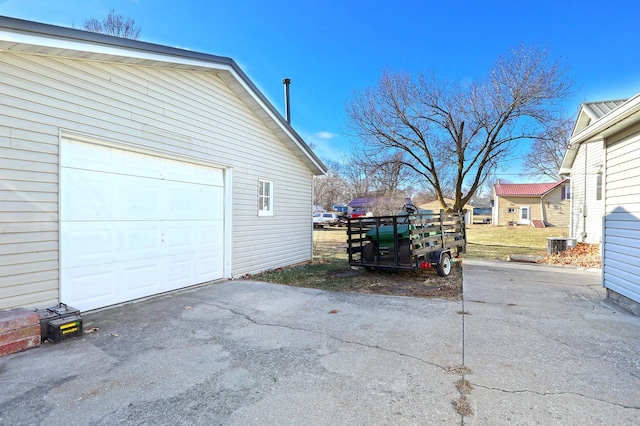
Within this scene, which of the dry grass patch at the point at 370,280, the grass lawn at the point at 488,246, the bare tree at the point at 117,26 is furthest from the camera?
the bare tree at the point at 117,26

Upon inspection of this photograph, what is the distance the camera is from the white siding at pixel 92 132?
3.85 m

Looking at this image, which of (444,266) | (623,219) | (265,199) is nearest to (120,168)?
(265,199)

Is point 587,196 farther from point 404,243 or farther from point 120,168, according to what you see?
point 120,168

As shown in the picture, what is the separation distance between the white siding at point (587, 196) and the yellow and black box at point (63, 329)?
48.8 feet

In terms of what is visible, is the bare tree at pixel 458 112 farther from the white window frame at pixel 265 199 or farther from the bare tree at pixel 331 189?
the bare tree at pixel 331 189

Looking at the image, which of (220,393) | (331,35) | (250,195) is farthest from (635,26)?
(220,393)

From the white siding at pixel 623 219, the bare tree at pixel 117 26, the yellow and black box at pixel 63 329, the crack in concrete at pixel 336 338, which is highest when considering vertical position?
the bare tree at pixel 117 26

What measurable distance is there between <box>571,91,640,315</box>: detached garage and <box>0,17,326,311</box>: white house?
20.4ft

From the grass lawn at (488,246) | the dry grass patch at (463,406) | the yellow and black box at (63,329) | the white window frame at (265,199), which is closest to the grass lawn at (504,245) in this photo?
the grass lawn at (488,246)

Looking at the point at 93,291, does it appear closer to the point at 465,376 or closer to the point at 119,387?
the point at 119,387

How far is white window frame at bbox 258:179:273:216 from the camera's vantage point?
802 centimetres

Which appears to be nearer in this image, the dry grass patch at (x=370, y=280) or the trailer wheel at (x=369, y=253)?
the dry grass patch at (x=370, y=280)

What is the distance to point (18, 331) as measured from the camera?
3.38 m

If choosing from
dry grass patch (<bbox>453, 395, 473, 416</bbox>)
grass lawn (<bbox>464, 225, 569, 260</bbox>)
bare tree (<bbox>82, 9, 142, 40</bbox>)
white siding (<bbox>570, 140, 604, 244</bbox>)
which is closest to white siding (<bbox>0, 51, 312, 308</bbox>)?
dry grass patch (<bbox>453, 395, 473, 416</bbox>)
